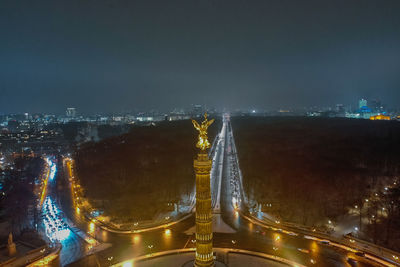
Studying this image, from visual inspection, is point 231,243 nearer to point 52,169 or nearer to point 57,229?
point 57,229

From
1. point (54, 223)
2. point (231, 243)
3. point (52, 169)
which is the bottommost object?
point (54, 223)

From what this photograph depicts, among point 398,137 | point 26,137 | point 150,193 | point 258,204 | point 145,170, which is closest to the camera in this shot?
point 258,204

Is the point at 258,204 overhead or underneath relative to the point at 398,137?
underneath

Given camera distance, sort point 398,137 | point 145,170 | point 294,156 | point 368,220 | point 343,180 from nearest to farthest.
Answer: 1. point 368,220
2. point 343,180
3. point 145,170
4. point 294,156
5. point 398,137

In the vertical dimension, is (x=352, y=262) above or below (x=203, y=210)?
below

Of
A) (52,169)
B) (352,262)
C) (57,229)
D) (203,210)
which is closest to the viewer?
(203,210)

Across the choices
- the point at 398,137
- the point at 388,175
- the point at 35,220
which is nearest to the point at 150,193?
the point at 35,220

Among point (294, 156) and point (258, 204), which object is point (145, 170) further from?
point (294, 156)

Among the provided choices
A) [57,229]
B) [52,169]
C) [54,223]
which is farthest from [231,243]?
[52,169]
